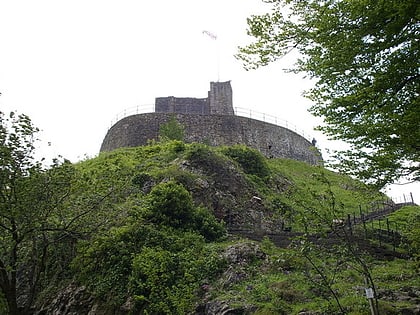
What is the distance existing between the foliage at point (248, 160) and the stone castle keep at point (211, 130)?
5.94 m

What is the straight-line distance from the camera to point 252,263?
37.6ft

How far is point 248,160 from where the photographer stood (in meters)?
21.9

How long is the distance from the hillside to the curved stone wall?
1256 centimetres

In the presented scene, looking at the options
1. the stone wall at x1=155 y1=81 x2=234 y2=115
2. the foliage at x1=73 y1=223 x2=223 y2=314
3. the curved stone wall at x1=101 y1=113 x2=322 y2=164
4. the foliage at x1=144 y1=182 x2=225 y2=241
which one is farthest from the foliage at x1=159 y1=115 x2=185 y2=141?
the foliage at x1=73 y1=223 x2=223 y2=314

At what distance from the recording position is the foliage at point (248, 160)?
21672 mm

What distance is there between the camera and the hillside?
8492 millimetres

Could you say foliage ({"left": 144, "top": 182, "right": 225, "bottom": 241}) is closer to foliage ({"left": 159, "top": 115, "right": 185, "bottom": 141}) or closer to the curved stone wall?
foliage ({"left": 159, "top": 115, "right": 185, "bottom": 141})

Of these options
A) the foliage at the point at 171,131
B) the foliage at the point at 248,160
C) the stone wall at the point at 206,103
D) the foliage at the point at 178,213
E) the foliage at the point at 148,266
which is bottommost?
the foliage at the point at 148,266

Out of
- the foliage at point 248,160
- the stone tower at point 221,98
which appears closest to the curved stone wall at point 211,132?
the stone tower at point 221,98

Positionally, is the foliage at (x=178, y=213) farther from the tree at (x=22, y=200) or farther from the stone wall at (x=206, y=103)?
the stone wall at (x=206, y=103)

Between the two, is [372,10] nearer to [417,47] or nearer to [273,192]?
[417,47]

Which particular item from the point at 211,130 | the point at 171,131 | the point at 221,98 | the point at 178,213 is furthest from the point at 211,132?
the point at 178,213

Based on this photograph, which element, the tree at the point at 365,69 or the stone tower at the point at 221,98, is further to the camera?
the stone tower at the point at 221,98

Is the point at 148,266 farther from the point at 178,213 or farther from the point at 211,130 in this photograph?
the point at 211,130
